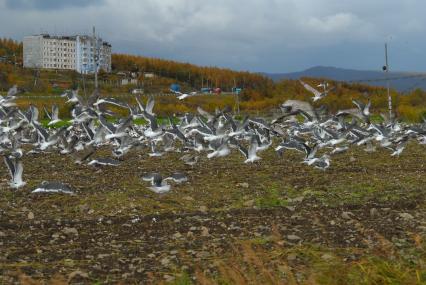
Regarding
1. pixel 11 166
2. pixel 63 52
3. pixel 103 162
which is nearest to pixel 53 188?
pixel 11 166

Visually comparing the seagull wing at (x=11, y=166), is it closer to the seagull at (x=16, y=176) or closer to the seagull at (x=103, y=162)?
the seagull at (x=16, y=176)

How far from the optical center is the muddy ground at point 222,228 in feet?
19.1

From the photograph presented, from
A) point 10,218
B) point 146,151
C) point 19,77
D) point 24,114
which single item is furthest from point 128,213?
point 19,77

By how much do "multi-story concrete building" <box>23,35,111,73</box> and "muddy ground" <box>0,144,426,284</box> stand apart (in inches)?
4155

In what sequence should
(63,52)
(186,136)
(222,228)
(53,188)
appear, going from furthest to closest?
(63,52) < (186,136) < (53,188) < (222,228)

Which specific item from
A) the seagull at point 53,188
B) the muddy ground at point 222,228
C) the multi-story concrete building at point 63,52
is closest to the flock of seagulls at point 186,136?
the muddy ground at point 222,228

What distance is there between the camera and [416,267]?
17.6 ft

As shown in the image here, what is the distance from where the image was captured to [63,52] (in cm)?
12606

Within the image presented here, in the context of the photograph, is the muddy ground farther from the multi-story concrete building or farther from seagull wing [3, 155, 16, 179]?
the multi-story concrete building

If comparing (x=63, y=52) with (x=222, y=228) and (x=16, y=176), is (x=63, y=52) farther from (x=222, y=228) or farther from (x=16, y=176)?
(x=222, y=228)

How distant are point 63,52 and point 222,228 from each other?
123 m

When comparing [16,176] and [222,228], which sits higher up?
[16,176]

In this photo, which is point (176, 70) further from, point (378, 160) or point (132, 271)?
point (132, 271)

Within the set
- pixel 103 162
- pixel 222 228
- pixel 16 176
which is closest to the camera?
pixel 222 228
